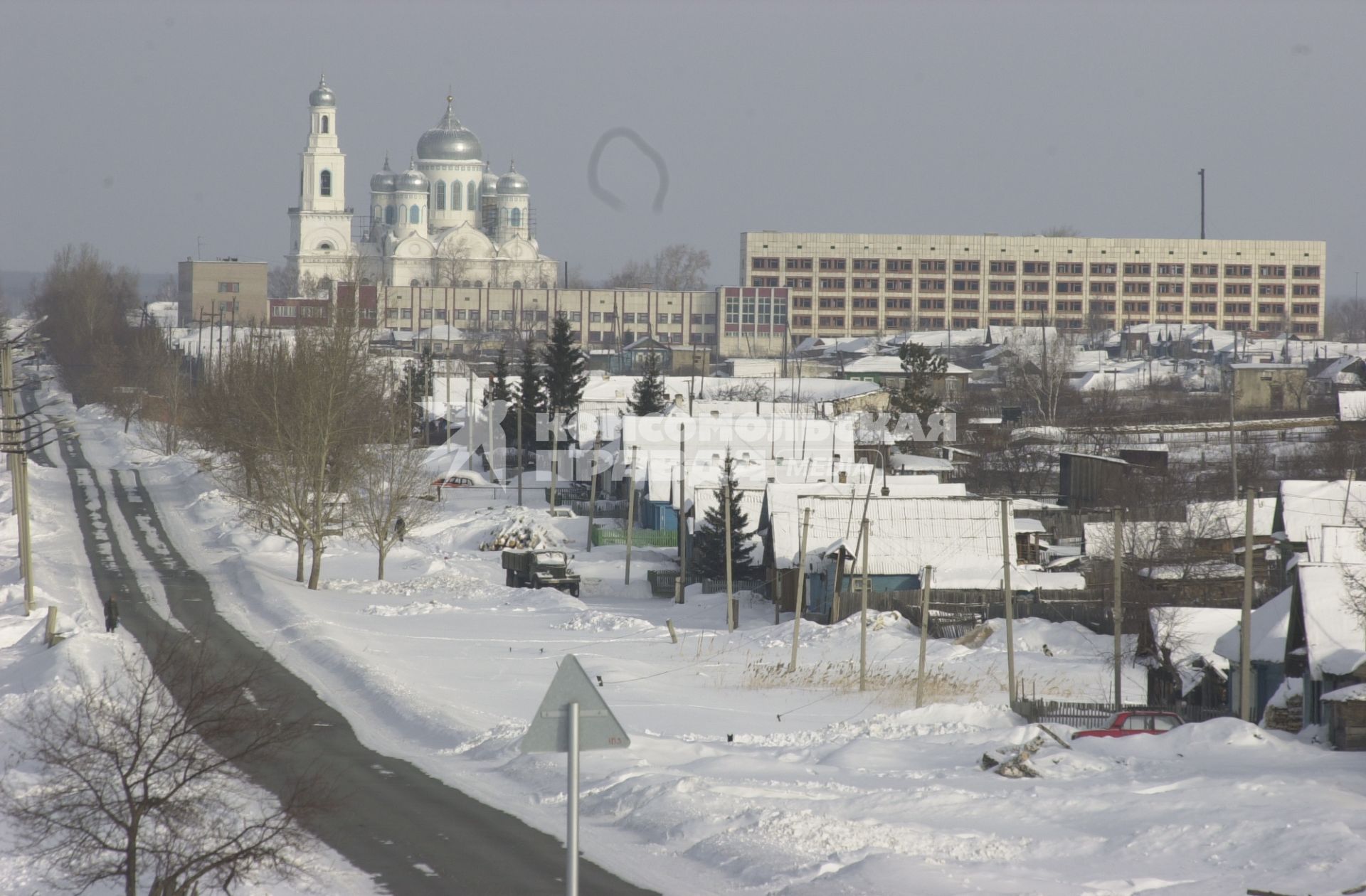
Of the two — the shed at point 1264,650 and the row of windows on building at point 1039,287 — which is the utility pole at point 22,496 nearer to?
the shed at point 1264,650

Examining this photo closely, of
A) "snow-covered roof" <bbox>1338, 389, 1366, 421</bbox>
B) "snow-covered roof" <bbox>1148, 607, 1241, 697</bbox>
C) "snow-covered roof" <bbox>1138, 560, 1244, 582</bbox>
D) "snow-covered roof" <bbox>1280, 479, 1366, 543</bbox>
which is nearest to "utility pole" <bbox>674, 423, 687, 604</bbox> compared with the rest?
"snow-covered roof" <bbox>1138, 560, 1244, 582</bbox>

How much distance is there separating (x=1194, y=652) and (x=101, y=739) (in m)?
18.3

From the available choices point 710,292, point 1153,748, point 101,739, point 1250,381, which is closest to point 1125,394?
point 1250,381

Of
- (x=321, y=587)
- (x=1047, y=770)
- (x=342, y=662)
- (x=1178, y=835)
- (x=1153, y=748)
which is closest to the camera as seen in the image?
(x=1178, y=835)

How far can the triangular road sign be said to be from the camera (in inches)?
311

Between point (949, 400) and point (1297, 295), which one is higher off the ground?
point (1297, 295)

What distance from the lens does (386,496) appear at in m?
35.8

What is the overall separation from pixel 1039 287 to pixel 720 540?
99.0 m

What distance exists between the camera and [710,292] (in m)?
126

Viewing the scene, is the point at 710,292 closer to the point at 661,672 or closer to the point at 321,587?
the point at 321,587

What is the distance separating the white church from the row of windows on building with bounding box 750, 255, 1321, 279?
24.7m

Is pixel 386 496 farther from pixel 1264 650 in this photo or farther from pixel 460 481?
pixel 1264 650

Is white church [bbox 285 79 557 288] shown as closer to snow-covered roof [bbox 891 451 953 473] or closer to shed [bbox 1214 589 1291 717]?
snow-covered roof [bbox 891 451 953 473]

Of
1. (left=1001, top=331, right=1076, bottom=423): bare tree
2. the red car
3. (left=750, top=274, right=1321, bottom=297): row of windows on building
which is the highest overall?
(left=750, top=274, right=1321, bottom=297): row of windows on building
